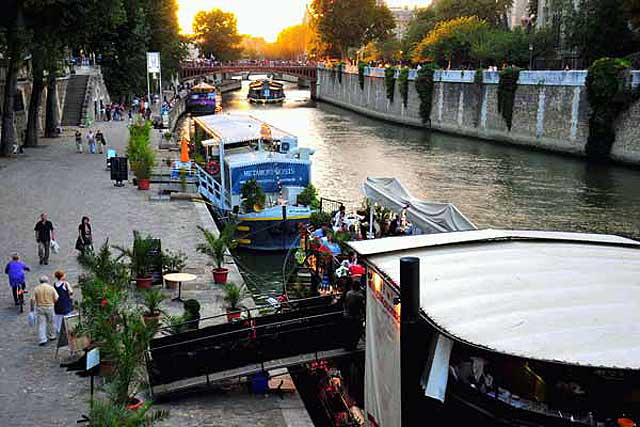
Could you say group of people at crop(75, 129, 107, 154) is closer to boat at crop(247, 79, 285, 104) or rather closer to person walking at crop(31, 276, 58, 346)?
person walking at crop(31, 276, 58, 346)

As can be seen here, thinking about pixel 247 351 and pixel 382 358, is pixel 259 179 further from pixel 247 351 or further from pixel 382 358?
pixel 382 358

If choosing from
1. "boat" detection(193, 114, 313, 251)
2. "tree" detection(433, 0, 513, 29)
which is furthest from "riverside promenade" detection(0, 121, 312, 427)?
"tree" detection(433, 0, 513, 29)

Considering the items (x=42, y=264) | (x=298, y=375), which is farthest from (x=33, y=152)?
(x=298, y=375)

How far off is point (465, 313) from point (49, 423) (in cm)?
541

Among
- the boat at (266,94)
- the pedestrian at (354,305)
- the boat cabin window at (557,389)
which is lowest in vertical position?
the boat at (266,94)

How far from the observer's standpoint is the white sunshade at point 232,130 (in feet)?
86.1

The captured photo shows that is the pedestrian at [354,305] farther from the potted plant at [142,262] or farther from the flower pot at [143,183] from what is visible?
the flower pot at [143,183]

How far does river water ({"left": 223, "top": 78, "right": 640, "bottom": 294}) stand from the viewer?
2664cm

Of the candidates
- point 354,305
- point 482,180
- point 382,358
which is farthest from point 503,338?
point 482,180

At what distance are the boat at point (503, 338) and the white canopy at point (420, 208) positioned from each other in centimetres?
817

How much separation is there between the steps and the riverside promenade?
33.1ft

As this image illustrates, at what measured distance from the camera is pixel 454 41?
67.1 metres

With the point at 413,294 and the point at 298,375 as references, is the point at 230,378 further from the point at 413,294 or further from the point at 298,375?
the point at 413,294

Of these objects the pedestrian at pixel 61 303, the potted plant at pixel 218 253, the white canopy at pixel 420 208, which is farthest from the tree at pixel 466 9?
the pedestrian at pixel 61 303
